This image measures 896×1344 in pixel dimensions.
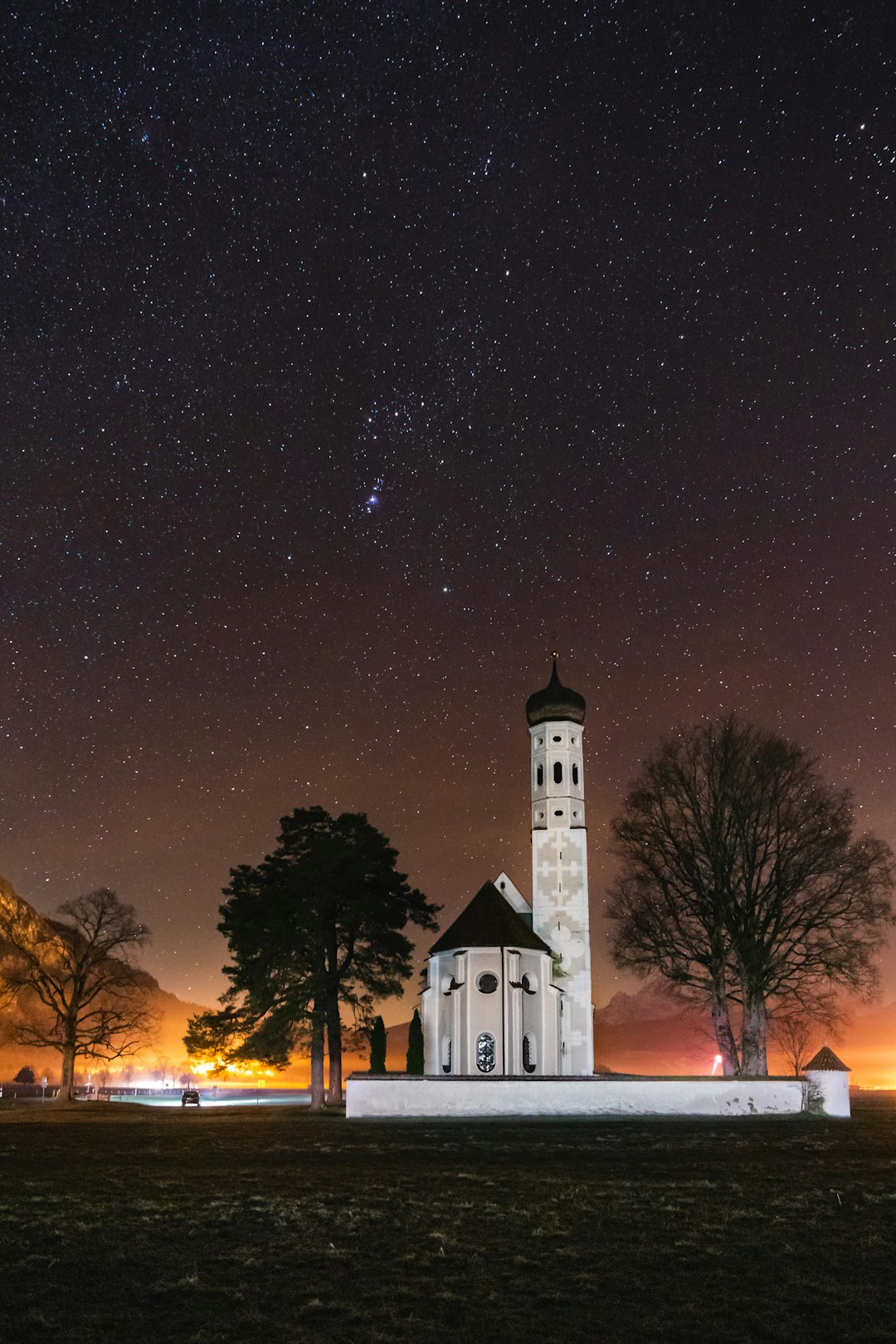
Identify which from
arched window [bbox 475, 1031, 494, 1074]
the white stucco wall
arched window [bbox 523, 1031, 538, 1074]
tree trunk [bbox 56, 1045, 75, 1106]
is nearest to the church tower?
arched window [bbox 523, 1031, 538, 1074]

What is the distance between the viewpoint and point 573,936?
5478 centimetres

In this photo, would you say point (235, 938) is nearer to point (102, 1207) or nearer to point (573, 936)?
point (573, 936)

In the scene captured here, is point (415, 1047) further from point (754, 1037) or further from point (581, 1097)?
point (581, 1097)

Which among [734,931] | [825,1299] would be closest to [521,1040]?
[734,931]

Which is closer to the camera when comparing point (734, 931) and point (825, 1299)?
point (825, 1299)

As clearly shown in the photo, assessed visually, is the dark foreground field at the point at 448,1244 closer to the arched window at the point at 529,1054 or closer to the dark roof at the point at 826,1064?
the dark roof at the point at 826,1064

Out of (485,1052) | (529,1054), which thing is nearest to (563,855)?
(529,1054)

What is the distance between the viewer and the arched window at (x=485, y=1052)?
4809cm

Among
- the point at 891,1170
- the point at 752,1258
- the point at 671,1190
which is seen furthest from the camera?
the point at 891,1170

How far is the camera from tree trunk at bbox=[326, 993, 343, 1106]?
43875 mm

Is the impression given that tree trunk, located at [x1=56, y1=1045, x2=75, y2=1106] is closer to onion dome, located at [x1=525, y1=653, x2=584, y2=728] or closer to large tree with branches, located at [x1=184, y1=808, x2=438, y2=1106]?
large tree with branches, located at [x1=184, y1=808, x2=438, y2=1106]

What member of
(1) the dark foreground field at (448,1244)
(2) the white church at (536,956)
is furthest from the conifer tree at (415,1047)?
(1) the dark foreground field at (448,1244)

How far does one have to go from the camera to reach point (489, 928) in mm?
50406

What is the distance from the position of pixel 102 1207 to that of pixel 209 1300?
18.0ft
